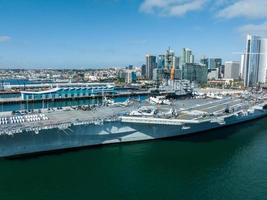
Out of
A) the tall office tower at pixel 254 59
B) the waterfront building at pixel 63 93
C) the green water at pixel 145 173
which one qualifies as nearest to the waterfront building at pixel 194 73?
the tall office tower at pixel 254 59

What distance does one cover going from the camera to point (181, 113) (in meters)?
37.2

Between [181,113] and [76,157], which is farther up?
[181,113]

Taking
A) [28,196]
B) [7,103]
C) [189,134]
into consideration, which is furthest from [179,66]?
[28,196]

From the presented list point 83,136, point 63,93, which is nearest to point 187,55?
point 63,93

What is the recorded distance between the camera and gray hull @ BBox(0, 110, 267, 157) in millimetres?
27891

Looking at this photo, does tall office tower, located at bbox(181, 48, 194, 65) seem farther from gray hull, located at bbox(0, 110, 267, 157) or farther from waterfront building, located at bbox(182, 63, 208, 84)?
gray hull, located at bbox(0, 110, 267, 157)

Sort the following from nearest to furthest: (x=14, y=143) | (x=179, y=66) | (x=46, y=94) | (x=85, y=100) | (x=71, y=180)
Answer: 1. (x=71, y=180)
2. (x=14, y=143)
3. (x=46, y=94)
4. (x=85, y=100)
5. (x=179, y=66)

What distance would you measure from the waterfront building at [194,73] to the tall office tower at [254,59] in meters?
19.5

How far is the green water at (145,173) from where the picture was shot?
21.3 m

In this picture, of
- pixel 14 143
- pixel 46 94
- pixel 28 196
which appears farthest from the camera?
Result: pixel 46 94

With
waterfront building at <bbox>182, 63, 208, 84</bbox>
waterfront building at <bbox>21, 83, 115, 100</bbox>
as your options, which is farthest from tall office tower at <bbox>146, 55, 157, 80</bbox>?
waterfront building at <bbox>21, 83, 115, 100</bbox>

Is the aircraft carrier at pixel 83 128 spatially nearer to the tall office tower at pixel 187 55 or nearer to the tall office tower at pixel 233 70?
the tall office tower at pixel 187 55

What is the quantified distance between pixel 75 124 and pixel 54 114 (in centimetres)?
723

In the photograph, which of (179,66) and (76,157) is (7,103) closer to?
(76,157)
